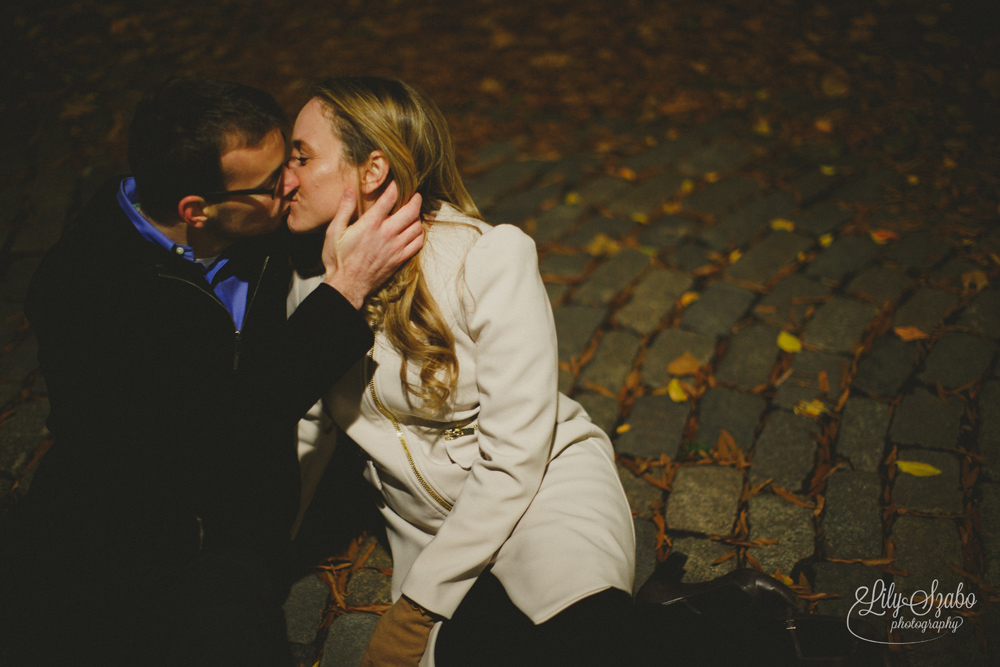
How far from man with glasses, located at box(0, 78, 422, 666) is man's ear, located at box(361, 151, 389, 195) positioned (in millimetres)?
82

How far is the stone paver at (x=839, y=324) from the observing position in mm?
3178

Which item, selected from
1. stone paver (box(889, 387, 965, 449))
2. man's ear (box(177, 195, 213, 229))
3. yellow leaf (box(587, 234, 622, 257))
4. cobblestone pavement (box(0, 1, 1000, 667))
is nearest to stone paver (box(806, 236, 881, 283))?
cobblestone pavement (box(0, 1, 1000, 667))

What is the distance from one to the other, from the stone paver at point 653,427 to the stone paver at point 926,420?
0.96 meters

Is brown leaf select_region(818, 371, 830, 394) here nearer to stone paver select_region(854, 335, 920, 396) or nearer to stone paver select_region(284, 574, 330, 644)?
stone paver select_region(854, 335, 920, 396)

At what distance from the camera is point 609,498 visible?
1969mm

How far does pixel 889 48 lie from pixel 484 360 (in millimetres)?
5774

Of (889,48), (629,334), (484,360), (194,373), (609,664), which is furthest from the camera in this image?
(889,48)

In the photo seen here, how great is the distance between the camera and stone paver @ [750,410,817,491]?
270cm

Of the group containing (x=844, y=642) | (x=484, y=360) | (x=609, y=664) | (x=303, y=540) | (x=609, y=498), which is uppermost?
(x=484, y=360)

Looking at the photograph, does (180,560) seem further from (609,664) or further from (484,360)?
(609,664)

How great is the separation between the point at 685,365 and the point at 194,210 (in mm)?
2457

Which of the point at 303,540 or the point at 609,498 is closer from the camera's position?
the point at 609,498

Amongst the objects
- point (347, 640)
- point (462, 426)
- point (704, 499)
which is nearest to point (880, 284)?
point (704, 499)

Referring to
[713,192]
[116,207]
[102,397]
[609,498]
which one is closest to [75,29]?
[116,207]
